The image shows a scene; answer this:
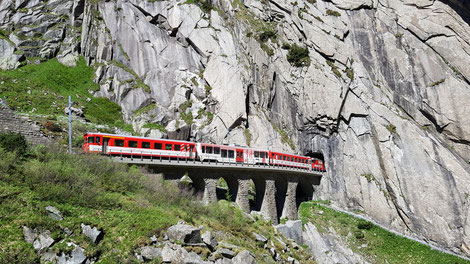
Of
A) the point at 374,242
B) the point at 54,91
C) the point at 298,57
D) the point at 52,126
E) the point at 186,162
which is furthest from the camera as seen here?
the point at 298,57

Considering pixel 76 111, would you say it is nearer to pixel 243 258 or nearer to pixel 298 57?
pixel 243 258

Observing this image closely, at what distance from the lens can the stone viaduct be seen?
2608 cm

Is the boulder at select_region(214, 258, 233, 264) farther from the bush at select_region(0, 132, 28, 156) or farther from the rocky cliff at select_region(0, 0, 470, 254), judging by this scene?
the rocky cliff at select_region(0, 0, 470, 254)

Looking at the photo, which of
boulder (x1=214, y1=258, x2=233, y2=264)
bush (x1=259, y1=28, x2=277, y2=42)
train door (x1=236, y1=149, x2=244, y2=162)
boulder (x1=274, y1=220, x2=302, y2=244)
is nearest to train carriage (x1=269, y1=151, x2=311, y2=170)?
train door (x1=236, y1=149, x2=244, y2=162)

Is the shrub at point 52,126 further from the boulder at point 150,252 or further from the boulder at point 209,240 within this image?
the boulder at point 209,240

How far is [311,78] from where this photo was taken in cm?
4503

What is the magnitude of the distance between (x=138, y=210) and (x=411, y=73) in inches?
1678

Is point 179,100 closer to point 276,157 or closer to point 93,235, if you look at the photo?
point 276,157

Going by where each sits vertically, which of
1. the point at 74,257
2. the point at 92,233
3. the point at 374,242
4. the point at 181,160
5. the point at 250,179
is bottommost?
the point at 374,242

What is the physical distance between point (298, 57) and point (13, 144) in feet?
130

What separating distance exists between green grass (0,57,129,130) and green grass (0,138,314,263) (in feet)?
63.7

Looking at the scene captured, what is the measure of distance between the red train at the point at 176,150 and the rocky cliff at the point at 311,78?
7.04 metres

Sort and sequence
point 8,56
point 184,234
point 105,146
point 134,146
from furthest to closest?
point 8,56, point 134,146, point 105,146, point 184,234

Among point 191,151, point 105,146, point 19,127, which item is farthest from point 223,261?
point 19,127
